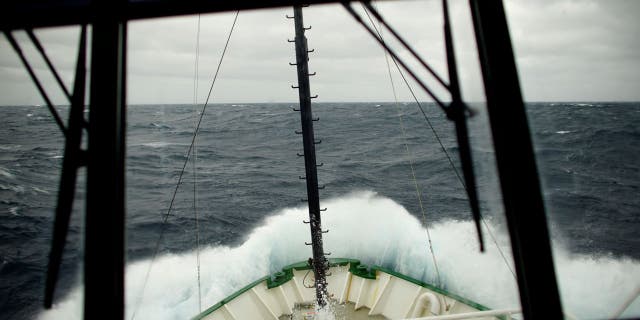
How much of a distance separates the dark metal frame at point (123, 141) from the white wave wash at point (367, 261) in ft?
29.7

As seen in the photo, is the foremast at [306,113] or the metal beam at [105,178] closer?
the metal beam at [105,178]

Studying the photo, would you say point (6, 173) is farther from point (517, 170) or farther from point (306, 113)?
point (517, 170)

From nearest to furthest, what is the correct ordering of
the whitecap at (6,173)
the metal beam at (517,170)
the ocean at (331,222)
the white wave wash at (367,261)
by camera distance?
1. the metal beam at (517,170)
2. the ocean at (331,222)
3. the white wave wash at (367,261)
4. the whitecap at (6,173)

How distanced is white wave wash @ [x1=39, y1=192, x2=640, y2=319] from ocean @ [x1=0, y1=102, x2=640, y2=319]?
2.1 inches

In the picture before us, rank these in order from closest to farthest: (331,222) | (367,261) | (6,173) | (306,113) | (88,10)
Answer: (88,10)
(306,113)
(367,261)
(331,222)
(6,173)

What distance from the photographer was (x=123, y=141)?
1910mm

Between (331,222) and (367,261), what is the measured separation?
3.13 metres

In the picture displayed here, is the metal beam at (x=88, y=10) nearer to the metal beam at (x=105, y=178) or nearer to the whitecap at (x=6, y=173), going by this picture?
the metal beam at (x=105, y=178)

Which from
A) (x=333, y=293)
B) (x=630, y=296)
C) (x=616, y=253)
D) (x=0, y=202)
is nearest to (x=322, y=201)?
(x=333, y=293)

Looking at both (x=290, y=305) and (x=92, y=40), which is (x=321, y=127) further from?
(x=92, y=40)

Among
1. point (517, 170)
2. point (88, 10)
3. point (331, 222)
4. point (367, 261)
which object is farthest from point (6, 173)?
point (517, 170)

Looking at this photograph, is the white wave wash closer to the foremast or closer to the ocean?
the ocean

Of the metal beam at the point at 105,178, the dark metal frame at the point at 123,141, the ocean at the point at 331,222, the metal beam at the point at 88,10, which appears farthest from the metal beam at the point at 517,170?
the metal beam at the point at 105,178

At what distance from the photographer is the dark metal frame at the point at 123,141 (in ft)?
5.47
